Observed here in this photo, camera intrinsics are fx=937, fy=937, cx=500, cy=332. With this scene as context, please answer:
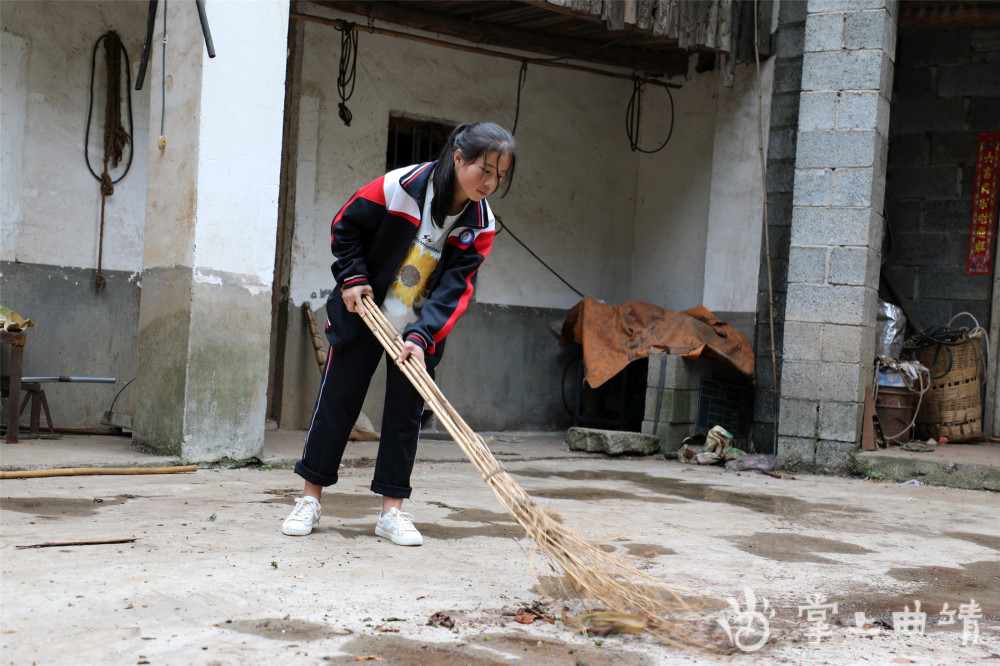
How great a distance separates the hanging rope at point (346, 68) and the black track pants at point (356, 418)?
13.2 feet

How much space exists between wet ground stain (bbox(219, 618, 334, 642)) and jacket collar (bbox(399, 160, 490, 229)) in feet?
4.61

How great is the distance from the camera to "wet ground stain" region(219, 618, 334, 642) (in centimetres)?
207

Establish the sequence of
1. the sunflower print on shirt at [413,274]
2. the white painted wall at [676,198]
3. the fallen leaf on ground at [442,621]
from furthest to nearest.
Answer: the white painted wall at [676,198] < the sunflower print on shirt at [413,274] < the fallen leaf on ground at [442,621]

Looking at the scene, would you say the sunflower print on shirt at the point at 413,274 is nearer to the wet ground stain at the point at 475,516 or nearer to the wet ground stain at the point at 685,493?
the wet ground stain at the point at 475,516

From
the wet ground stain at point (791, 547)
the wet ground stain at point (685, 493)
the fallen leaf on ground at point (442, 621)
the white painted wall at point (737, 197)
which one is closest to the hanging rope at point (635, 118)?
the white painted wall at point (737, 197)

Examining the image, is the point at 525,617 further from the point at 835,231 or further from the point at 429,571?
the point at 835,231

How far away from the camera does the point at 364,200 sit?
3045 mm

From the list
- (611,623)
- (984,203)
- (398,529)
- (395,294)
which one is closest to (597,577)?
(611,623)

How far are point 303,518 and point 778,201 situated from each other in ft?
15.7

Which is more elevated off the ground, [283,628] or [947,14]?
[947,14]

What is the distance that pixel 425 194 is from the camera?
3.04 meters

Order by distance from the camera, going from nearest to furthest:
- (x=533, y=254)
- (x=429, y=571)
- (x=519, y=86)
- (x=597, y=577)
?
1. (x=597, y=577)
2. (x=429, y=571)
3. (x=519, y=86)
4. (x=533, y=254)

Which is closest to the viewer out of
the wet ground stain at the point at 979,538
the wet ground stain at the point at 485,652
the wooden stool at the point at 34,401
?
the wet ground stain at the point at 485,652

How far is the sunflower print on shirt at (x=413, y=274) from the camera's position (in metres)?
3.12
